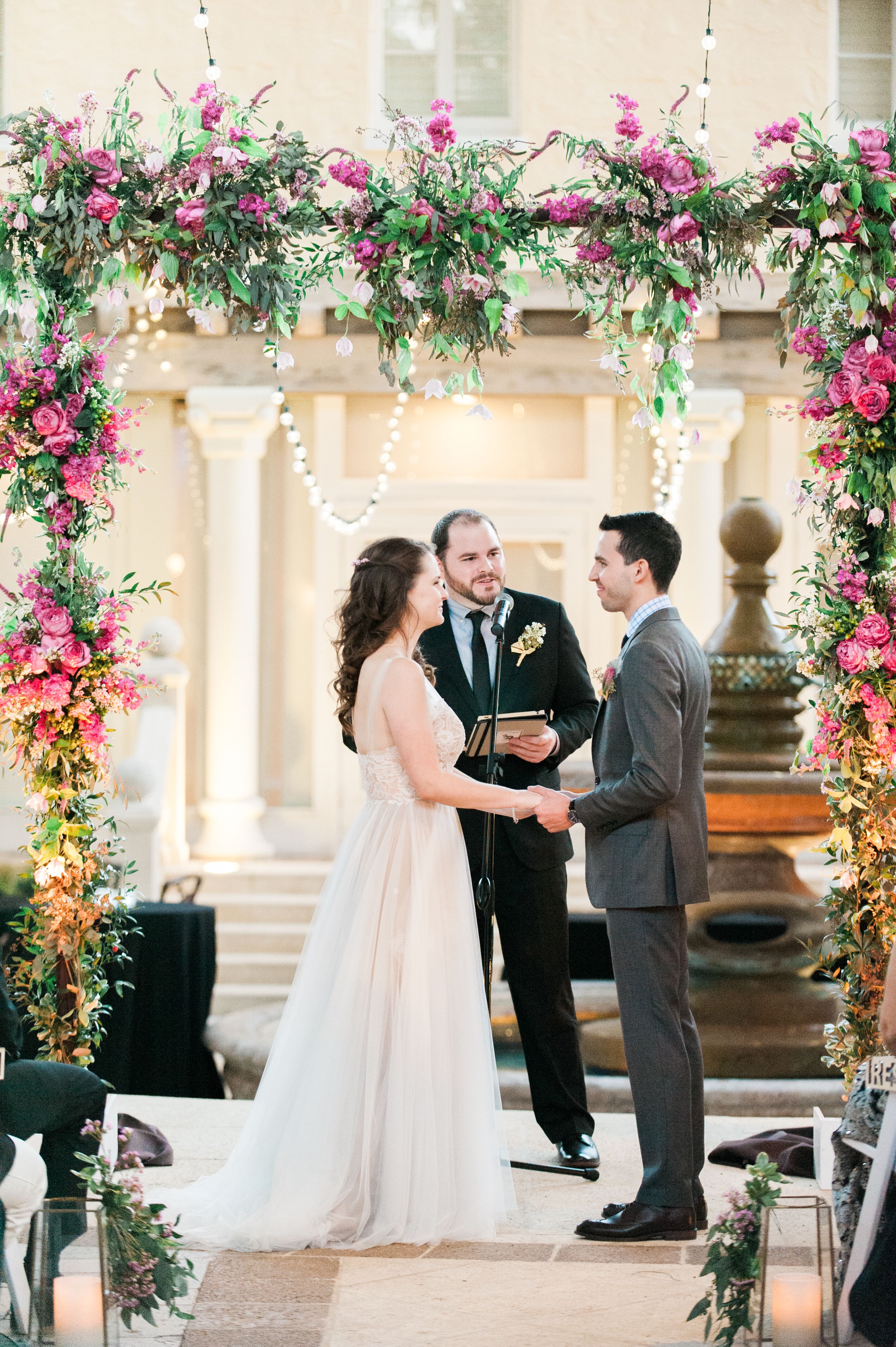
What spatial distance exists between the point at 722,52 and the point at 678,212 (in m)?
7.02

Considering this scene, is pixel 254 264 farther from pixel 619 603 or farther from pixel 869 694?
pixel 869 694

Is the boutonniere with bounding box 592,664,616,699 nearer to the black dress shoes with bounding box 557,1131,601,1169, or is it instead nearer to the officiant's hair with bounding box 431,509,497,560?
the officiant's hair with bounding box 431,509,497,560

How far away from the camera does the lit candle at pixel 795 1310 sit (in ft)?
8.68

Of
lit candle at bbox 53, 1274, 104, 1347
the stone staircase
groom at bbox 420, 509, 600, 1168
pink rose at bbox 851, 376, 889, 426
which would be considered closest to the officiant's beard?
groom at bbox 420, 509, 600, 1168

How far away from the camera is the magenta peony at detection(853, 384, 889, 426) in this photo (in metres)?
3.59

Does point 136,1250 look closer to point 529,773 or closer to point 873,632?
point 529,773

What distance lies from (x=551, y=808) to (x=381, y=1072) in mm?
779

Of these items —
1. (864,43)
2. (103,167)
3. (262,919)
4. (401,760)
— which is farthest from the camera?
(864,43)

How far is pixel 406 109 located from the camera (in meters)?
10.2

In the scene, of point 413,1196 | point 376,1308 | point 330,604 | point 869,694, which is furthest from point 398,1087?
point 330,604

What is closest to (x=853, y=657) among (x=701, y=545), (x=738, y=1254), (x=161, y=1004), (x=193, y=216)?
(x=738, y=1254)

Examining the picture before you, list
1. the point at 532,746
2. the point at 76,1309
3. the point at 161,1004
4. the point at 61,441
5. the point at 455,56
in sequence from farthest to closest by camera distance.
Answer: the point at 455,56, the point at 161,1004, the point at 532,746, the point at 61,441, the point at 76,1309

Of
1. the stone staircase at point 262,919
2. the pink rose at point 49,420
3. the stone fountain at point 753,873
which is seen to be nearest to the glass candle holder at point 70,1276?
the pink rose at point 49,420

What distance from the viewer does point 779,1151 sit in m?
4.02
